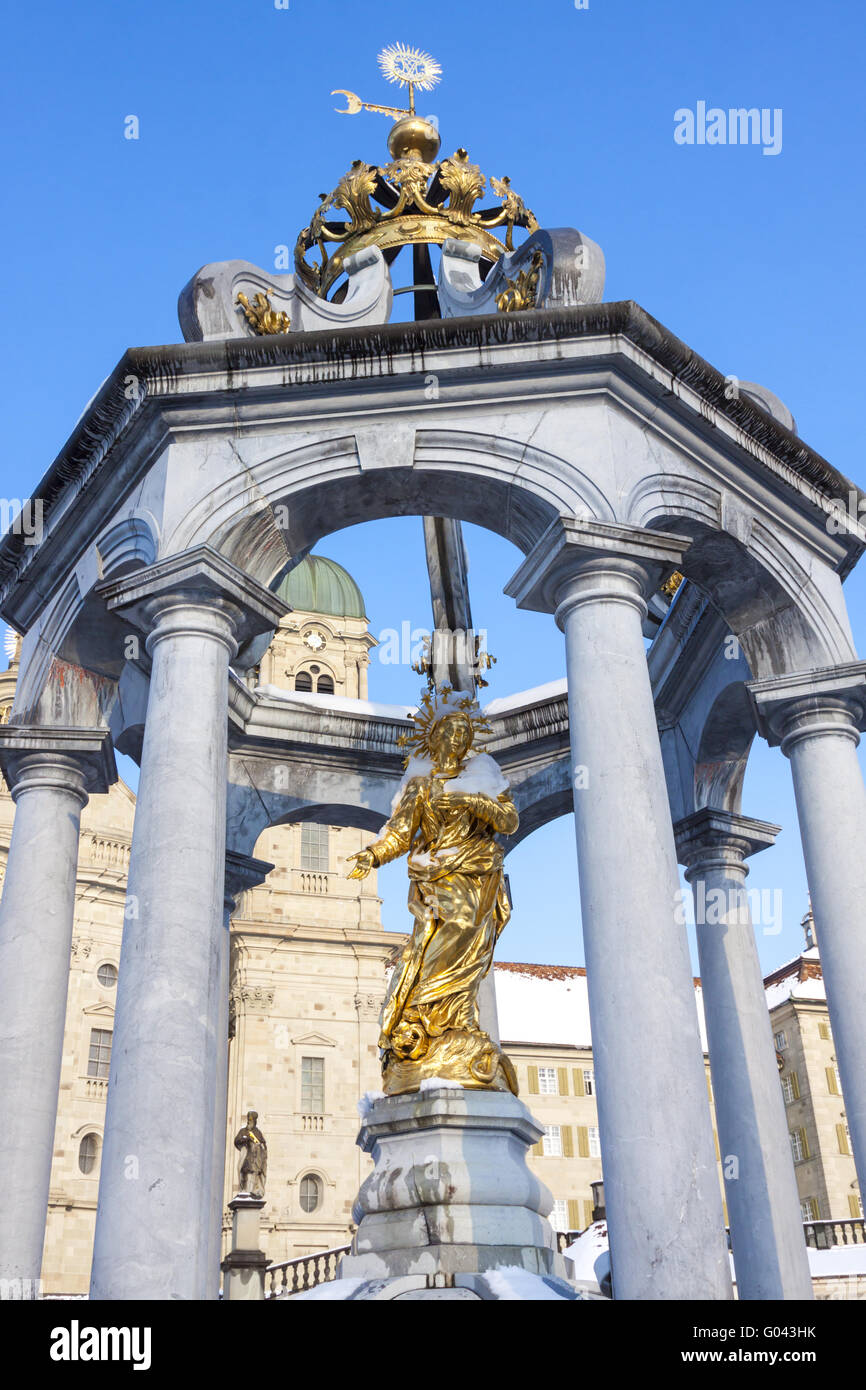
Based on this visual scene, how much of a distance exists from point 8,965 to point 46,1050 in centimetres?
98

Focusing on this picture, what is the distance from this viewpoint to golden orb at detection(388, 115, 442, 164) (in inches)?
699

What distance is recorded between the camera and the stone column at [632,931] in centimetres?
917

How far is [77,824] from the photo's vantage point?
15.1 metres

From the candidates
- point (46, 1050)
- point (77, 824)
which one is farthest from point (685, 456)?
point (46, 1050)

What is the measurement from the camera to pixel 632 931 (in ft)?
33.2

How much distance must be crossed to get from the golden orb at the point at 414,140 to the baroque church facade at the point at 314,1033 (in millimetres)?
35302

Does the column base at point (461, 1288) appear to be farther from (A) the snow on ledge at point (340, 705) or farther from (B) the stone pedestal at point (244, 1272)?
(B) the stone pedestal at point (244, 1272)

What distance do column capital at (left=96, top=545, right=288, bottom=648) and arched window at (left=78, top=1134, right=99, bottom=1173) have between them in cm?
4283

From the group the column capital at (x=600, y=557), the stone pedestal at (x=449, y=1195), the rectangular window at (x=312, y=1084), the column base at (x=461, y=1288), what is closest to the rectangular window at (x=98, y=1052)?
the rectangular window at (x=312, y=1084)

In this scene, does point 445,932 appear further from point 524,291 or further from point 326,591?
point 326,591

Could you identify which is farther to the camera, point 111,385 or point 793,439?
point 793,439
